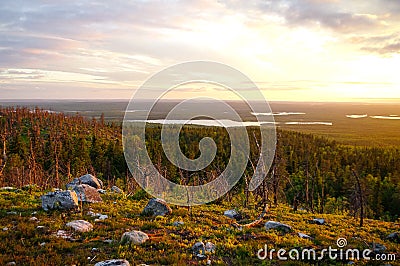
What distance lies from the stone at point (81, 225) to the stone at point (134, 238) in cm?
192

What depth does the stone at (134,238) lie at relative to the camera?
10.7m

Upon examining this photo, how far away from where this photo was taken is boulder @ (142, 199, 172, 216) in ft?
48.9

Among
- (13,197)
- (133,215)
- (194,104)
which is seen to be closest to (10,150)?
(13,197)

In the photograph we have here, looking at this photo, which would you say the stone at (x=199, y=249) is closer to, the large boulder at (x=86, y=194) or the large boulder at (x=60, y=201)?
the large boulder at (x=60, y=201)

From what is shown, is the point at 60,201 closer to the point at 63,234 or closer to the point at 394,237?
the point at 63,234

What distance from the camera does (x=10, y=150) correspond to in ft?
236

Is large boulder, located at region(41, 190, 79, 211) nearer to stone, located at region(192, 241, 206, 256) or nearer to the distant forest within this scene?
stone, located at region(192, 241, 206, 256)

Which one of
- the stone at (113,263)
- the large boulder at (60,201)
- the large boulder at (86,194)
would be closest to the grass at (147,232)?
the large boulder at (60,201)

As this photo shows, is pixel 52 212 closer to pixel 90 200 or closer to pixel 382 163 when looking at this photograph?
pixel 90 200

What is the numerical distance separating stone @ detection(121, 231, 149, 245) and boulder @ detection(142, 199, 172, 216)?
3.66 meters

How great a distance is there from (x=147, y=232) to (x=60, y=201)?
480 cm

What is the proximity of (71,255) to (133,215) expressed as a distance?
5.20 metres

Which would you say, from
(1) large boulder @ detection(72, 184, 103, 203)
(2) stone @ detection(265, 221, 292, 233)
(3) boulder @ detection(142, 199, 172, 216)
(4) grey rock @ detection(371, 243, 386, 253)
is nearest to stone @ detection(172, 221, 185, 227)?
(3) boulder @ detection(142, 199, 172, 216)

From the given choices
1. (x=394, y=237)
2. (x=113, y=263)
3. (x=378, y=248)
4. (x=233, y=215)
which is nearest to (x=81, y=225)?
(x=113, y=263)
